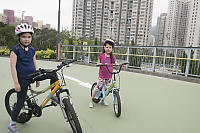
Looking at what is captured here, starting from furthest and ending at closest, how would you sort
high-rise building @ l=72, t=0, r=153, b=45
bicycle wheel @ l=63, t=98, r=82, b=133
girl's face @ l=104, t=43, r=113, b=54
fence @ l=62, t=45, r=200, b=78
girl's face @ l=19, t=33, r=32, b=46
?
1. high-rise building @ l=72, t=0, r=153, b=45
2. fence @ l=62, t=45, r=200, b=78
3. girl's face @ l=104, t=43, r=113, b=54
4. girl's face @ l=19, t=33, r=32, b=46
5. bicycle wheel @ l=63, t=98, r=82, b=133

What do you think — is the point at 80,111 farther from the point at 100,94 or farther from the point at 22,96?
the point at 22,96

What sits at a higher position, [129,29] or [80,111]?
[129,29]

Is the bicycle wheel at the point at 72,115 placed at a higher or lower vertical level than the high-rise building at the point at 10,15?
lower

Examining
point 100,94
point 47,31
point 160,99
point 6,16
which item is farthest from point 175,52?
point 6,16

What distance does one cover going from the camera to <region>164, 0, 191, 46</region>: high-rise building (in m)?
59.8

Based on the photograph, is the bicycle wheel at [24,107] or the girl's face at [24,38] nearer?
the girl's face at [24,38]

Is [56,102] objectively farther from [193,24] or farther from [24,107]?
[193,24]

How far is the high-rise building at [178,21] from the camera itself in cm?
5978

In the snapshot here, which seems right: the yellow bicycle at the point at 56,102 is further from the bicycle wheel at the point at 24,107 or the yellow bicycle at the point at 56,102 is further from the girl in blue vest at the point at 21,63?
the girl in blue vest at the point at 21,63

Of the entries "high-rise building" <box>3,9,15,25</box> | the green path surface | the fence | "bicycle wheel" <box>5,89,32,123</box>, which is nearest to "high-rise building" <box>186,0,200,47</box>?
the fence

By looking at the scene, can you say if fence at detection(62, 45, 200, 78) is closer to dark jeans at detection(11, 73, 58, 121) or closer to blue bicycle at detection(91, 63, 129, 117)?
blue bicycle at detection(91, 63, 129, 117)

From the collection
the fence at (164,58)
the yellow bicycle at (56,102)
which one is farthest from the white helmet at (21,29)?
the fence at (164,58)

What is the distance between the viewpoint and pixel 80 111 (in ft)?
10.4

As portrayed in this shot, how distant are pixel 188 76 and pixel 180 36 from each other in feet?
201
